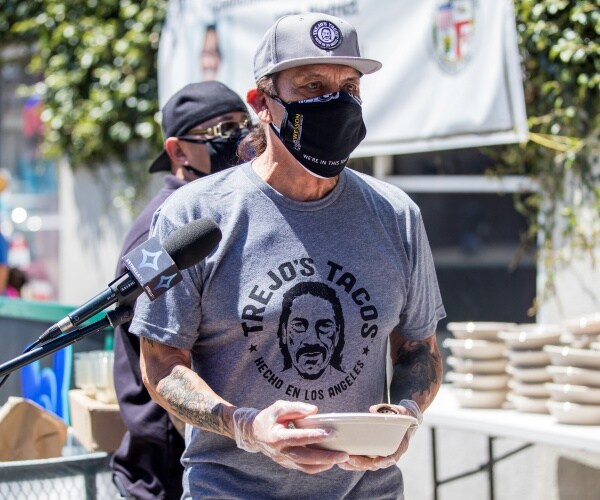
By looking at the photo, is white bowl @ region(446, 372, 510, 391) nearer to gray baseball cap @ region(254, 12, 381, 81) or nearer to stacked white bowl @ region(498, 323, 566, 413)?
stacked white bowl @ region(498, 323, 566, 413)

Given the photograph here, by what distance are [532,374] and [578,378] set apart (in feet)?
0.80

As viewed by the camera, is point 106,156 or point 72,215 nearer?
point 106,156

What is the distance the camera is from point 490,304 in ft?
17.7

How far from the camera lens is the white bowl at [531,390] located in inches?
151

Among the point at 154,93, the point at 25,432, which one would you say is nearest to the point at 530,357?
the point at 25,432

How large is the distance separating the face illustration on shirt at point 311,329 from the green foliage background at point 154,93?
2701mm

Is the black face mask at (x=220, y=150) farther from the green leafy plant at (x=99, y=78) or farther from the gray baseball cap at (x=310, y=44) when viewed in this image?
the green leafy plant at (x=99, y=78)

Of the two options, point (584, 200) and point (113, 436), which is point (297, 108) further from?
point (584, 200)

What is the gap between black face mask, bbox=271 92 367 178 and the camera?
227 cm

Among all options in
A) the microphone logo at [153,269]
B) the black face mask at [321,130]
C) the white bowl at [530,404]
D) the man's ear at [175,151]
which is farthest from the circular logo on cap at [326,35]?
the white bowl at [530,404]

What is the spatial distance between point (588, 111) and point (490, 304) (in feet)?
3.94

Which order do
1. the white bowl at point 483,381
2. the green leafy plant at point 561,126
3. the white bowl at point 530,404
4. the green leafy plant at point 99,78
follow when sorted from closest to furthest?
the white bowl at point 530,404
the white bowl at point 483,381
the green leafy plant at point 561,126
the green leafy plant at point 99,78

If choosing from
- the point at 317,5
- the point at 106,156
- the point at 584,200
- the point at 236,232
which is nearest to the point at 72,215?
the point at 106,156

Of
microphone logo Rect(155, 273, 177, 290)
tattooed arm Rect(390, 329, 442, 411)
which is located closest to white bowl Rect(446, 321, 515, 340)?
tattooed arm Rect(390, 329, 442, 411)
